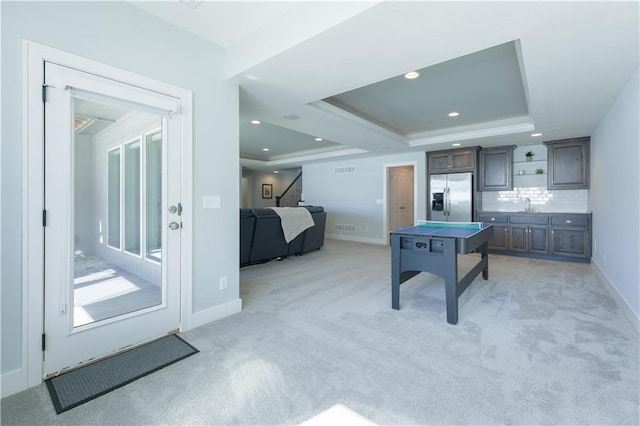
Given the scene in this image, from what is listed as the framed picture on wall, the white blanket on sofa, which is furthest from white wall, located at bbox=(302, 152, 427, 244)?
the framed picture on wall

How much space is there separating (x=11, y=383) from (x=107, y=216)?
1.11m

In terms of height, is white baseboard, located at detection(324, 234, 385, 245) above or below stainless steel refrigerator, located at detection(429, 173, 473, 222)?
below

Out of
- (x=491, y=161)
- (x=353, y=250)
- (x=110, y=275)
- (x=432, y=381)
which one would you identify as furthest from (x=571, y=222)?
Result: (x=110, y=275)

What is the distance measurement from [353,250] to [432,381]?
4.75 meters

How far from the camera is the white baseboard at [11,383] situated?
1654 mm

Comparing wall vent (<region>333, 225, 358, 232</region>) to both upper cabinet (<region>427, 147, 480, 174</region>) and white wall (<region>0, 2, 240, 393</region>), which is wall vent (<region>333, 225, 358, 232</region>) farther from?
white wall (<region>0, 2, 240, 393</region>)

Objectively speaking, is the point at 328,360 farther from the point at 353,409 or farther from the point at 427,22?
the point at 427,22

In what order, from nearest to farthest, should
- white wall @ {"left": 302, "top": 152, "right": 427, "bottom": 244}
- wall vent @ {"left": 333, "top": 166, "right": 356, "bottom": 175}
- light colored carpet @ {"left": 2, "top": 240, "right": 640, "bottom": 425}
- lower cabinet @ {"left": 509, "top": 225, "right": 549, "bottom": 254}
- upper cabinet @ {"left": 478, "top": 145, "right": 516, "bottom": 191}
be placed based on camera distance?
light colored carpet @ {"left": 2, "top": 240, "right": 640, "bottom": 425}
lower cabinet @ {"left": 509, "top": 225, "right": 549, "bottom": 254}
upper cabinet @ {"left": 478, "top": 145, "right": 516, "bottom": 191}
white wall @ {"left": 302, "top": 152, "right": 427, "bottom": 244}
wall vent @ {"left": 333, "top": 166, "right": 356, "bottom": 175}

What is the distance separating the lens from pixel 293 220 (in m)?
5.39

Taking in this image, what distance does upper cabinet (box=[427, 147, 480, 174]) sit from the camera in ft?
20.2

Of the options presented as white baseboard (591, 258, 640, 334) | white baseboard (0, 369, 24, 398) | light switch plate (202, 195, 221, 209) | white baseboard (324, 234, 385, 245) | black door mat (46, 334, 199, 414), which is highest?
light switch plate (202, 195, 221, 209)

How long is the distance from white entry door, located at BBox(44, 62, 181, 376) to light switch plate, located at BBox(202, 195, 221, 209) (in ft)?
0.76

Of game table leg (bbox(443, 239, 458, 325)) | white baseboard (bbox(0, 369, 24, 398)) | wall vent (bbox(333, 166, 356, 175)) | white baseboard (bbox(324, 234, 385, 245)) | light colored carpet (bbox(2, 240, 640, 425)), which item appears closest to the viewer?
light colored carpet (bbox(2, 240, 640, 425))

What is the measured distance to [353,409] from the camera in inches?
61.0
